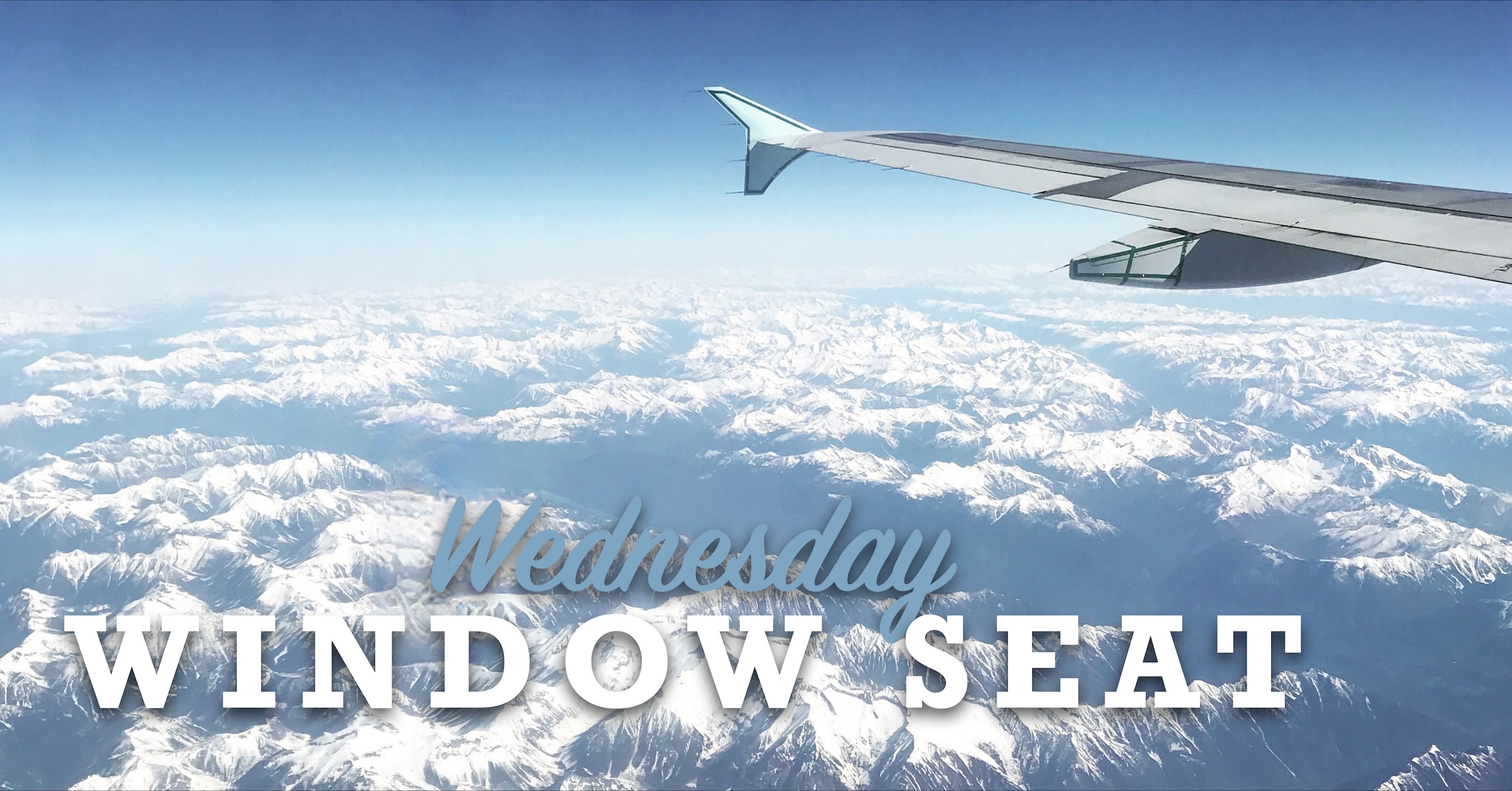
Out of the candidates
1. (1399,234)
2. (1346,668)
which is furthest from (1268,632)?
(1346,668)

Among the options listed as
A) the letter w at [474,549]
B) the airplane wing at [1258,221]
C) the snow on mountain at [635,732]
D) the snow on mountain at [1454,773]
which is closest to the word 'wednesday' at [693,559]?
the letter w at [474,549]

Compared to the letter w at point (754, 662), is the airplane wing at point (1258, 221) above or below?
above

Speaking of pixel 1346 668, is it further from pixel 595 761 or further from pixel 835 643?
pixel 595 761

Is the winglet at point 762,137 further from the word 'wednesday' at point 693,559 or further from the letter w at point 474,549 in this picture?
the letter w at point 474,549

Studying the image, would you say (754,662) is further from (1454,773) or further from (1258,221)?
(1454,773)

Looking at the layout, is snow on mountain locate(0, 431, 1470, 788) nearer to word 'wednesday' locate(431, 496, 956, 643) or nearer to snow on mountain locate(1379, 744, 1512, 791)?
snow on mountain locate(1379, 744, 1512, 791)
